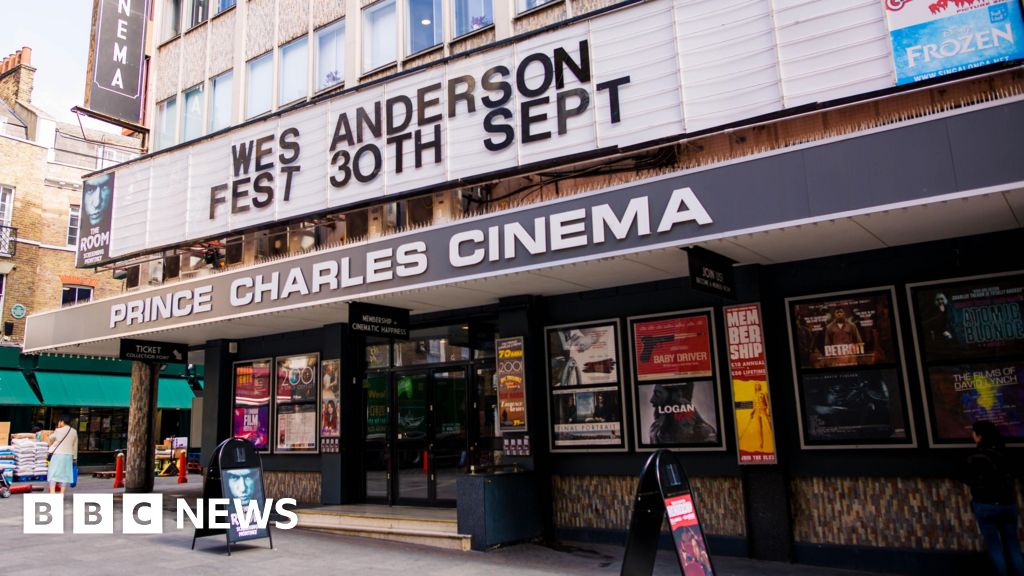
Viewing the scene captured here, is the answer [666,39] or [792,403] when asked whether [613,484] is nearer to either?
Answer: [792,403]

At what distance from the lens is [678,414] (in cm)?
995

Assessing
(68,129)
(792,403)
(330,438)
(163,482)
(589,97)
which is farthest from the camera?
(68,129)

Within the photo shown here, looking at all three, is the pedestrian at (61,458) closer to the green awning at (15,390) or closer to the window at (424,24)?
the green awning at (15,390)

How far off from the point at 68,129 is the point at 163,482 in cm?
2064

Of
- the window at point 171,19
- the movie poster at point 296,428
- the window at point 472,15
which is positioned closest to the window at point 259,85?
the window at point 171,19

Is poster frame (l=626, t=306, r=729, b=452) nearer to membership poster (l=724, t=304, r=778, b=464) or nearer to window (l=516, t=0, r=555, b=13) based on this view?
membership poster (l=724, t=304, r=778, b=464)

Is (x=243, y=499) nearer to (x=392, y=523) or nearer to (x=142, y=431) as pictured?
(x=392, y=523)

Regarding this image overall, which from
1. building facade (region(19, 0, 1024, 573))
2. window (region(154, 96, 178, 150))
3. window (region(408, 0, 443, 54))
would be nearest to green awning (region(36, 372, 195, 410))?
building facade (region(19, 0, 1024, 573))

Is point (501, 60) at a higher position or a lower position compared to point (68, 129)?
lower

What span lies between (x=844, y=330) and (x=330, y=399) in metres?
9.12

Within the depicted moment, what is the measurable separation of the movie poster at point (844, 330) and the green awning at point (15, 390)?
969 inches

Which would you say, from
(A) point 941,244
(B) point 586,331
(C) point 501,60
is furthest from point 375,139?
(A) point 941,244

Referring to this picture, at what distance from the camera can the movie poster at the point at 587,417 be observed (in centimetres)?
1047

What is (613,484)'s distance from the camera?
10.3 metres
